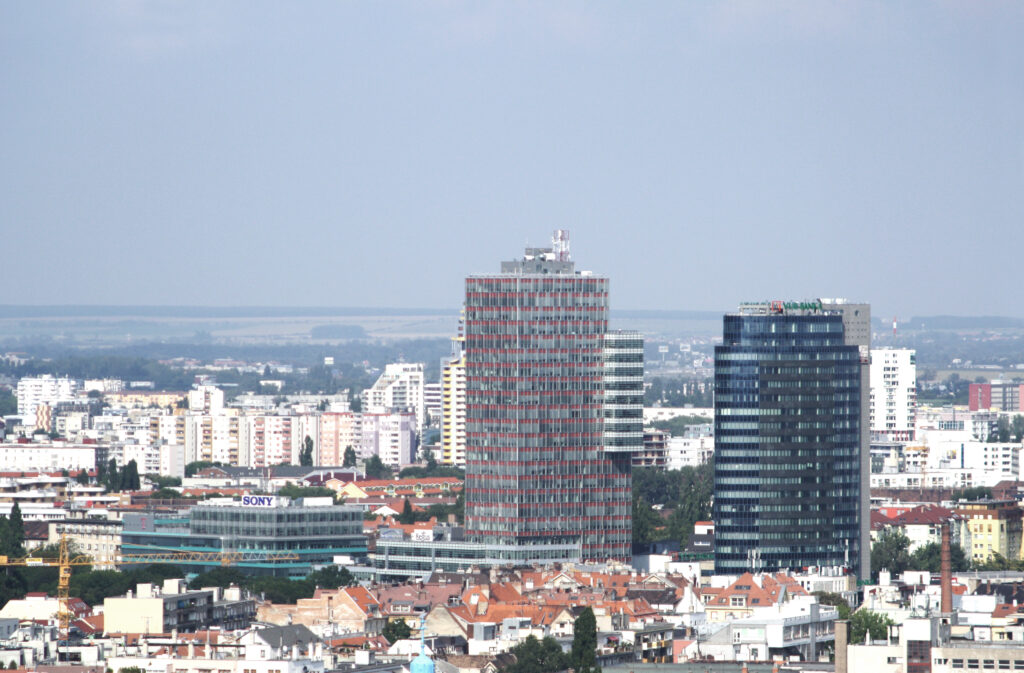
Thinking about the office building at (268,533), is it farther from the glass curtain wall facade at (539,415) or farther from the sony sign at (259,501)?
the glass curtain wall facade at (539,415)

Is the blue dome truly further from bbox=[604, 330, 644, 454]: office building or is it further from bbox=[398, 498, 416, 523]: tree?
bbox=[398, 498, 416, 523]: tree

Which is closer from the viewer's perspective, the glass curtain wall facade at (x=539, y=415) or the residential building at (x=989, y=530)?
the glass curtain wall facade at (x=539, y=415)

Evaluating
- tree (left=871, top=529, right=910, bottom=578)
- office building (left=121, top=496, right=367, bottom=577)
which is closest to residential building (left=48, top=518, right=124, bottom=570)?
office building (left=121, top=496, right=367, bottom=577)

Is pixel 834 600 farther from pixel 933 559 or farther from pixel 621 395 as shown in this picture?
pixel 933 559

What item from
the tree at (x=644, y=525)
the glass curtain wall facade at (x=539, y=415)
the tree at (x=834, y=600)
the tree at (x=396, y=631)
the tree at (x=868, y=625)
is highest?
the glass curtain wall facade at (x=539, y=415)

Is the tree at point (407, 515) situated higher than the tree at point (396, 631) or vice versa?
the tree at point (407, 515)

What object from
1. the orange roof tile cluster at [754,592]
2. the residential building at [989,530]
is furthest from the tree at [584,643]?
the residential building at [989,530]
